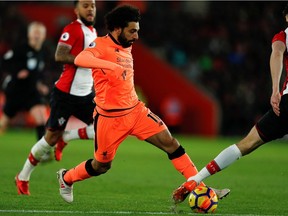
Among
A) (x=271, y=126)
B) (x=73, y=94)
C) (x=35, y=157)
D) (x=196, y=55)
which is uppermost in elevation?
(x=73, y=94)

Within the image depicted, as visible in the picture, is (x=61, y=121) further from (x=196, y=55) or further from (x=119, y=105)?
(x=196, y=55)

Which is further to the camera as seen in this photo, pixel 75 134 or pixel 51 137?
pixel 75 134

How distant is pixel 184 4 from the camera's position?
30.9 m

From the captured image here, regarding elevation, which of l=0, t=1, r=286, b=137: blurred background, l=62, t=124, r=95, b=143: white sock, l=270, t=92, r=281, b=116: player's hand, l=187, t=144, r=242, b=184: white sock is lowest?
l=0, t=1, r=286, b=137: blurred background

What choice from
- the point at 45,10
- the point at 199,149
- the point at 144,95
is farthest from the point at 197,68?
the point at 199,149

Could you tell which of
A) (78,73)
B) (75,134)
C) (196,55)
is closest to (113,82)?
(78,73)

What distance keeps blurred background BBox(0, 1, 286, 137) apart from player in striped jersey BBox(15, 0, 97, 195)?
16.2m

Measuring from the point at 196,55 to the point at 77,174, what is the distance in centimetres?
2015

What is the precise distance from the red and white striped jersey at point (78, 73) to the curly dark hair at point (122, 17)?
1.75m

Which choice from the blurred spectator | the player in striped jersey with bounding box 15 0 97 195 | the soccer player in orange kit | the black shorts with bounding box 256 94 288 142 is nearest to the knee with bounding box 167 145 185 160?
the soccer player in orange kit

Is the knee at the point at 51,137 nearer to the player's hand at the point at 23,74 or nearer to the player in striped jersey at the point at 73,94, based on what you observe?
the player in striped jersey at the point at 73,94

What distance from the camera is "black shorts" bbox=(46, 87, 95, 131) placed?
10492 millimetres

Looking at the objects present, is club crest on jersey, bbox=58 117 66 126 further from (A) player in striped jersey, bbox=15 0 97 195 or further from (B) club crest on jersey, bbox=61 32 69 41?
(B) club crest on jersey, bbox=61 32 69 41

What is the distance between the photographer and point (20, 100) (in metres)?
15.1
